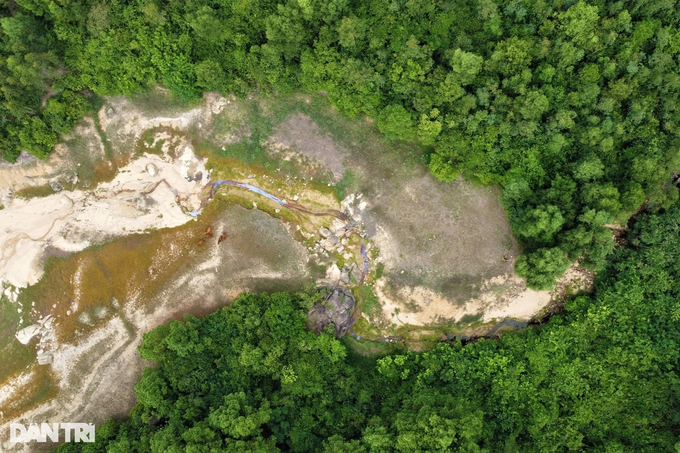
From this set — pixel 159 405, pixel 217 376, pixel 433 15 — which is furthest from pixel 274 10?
pixel 159 405

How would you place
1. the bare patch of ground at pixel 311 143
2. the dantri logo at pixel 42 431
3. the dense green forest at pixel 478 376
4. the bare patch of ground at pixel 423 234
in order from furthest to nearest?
the bare patch of ground at pixel 311 143
the dantri logo at pixel 42 431
the bare patch of ground at pixel 423 234
the dense green forest at pixel 478 376

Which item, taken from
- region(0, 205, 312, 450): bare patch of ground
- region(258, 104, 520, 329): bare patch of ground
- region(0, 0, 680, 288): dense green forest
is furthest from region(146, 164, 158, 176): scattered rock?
region(258, 104, 520, 329): bare patch of ground

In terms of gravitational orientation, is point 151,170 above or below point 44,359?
above

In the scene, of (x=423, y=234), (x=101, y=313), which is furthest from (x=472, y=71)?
(x=101, y=313)

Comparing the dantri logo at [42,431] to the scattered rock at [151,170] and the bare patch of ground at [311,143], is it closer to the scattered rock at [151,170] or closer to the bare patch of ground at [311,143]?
the scattered rock at [151,170]

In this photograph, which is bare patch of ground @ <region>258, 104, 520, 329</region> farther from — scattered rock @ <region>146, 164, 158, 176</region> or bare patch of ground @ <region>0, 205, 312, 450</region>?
scattered rock @ <region>146, 164, 158, 176</region>

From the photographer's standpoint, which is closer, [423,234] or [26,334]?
[423,234]

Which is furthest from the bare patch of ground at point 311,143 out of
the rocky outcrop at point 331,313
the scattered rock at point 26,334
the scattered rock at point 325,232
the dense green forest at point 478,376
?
the scattered rock at point 26,334

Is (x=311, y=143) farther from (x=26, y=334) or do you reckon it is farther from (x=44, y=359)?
(x=26, y=334)
